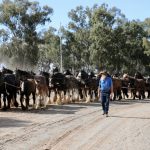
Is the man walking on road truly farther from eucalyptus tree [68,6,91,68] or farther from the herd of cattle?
eucalyptus tree [68,6,91,68]

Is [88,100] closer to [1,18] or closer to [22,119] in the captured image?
[22,119]

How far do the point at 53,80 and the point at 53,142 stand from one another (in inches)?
674

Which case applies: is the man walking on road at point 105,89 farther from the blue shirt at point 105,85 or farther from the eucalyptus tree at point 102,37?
the eucalyptus tree at point 102,37

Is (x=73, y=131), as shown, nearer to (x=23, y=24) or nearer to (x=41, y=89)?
(x=41, y=89)

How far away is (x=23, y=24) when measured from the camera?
73062 mm

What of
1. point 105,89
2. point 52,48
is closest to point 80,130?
point 105,89

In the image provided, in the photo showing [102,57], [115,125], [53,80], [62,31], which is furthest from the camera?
[62,31]

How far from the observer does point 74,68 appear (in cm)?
8888

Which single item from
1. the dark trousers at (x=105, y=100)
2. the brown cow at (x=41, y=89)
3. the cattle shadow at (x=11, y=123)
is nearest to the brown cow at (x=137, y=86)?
the brown cow at (x=41, y=89)

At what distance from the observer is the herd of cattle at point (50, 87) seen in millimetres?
24703

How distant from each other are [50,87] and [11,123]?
12350mm

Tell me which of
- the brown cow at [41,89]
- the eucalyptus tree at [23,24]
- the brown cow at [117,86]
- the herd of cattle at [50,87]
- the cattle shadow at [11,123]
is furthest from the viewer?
the eucalyptus tree at [23,24]

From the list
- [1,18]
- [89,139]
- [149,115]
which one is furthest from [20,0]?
[89,139]

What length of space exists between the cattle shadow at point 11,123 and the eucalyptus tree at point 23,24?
173 ft
